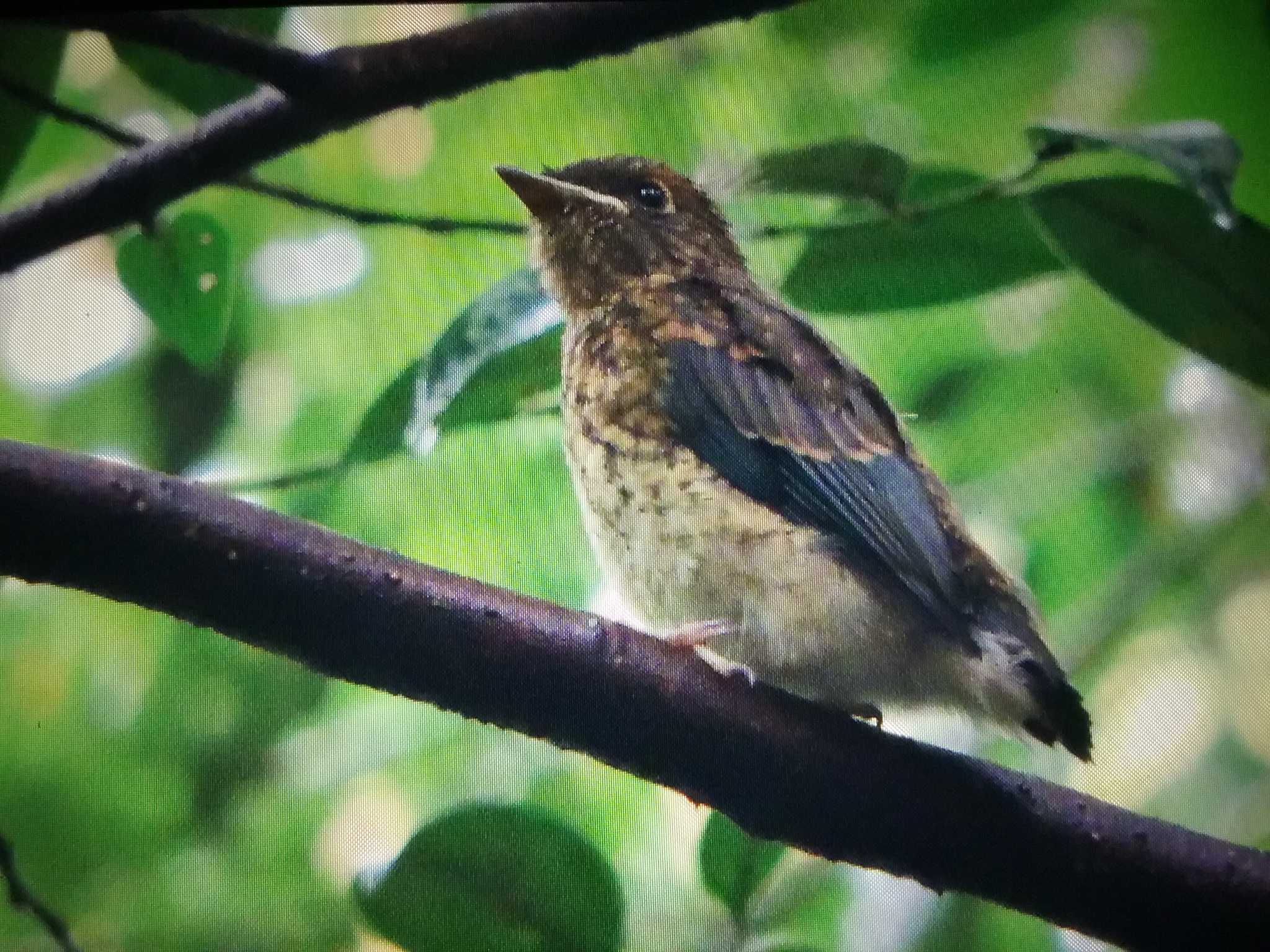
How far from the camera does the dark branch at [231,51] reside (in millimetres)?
1036

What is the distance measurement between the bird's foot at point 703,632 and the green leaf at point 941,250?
319mm

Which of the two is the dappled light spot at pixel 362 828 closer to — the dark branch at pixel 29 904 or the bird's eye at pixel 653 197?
the dark branch at pixel 29 904

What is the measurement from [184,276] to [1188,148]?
→ 2.75ft

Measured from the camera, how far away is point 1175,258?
3.51ft

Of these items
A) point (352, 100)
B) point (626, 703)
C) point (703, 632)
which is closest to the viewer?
point (626, 703)

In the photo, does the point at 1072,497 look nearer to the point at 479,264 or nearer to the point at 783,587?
the point at 783,587

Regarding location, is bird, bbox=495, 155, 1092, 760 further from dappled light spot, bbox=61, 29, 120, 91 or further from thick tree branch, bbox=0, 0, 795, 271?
dappled light spot, bbox=61, 29, 120, 91

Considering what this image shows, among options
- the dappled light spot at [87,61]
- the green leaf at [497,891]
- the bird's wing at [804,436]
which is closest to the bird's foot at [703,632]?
the bird's wing at [804,436]

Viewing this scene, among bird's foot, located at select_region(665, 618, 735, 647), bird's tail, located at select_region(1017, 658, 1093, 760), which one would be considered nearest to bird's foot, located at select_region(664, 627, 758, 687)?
bird's foot, located at select_region(665, 618, 735, 647)

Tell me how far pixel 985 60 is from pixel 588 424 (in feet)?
1.64

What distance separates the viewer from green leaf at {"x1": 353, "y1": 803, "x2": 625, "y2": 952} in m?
1.04

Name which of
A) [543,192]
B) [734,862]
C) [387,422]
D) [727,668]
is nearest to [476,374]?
[387,422]

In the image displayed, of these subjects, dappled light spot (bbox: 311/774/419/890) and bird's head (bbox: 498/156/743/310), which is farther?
bird's head (bbox: 498/156/743/310)

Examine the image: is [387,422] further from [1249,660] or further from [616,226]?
[1249,660]
